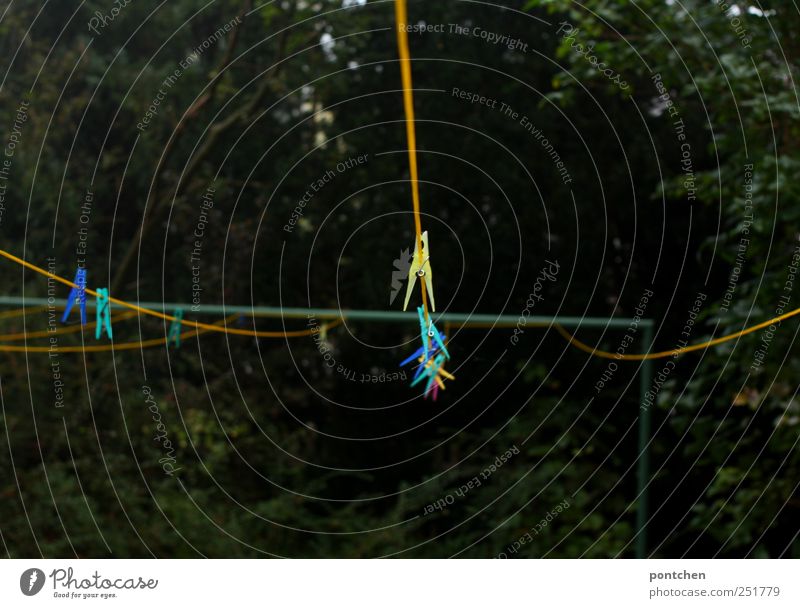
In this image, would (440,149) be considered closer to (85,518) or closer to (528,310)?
(528,310)

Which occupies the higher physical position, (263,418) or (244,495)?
(263,418)

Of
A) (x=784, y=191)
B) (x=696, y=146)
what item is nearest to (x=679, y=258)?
(x=696, y=146)

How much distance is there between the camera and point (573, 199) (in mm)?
5754

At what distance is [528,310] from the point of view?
19.3 ft

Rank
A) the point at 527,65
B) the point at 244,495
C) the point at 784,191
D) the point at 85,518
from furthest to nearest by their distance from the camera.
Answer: the point at 527,65 < the point at 244,495 < the point at 85,518 < the point at 784,191

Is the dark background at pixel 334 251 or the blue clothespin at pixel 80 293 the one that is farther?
the dark background at pixel 334 251

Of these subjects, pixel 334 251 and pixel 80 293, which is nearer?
pixel 80 293

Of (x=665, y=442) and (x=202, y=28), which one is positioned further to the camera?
(x=202, y=28)

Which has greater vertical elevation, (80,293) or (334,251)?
(334,251)

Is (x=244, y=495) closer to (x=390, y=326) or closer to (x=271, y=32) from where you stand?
(x=390, y=326)

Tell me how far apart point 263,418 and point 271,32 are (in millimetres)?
2172

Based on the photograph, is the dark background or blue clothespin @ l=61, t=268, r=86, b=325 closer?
blue clothespin @ l=61, t=268, r=86, b=325

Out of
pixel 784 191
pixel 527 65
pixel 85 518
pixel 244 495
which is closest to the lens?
pixel 784 191

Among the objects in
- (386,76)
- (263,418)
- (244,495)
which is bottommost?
(244,495)
